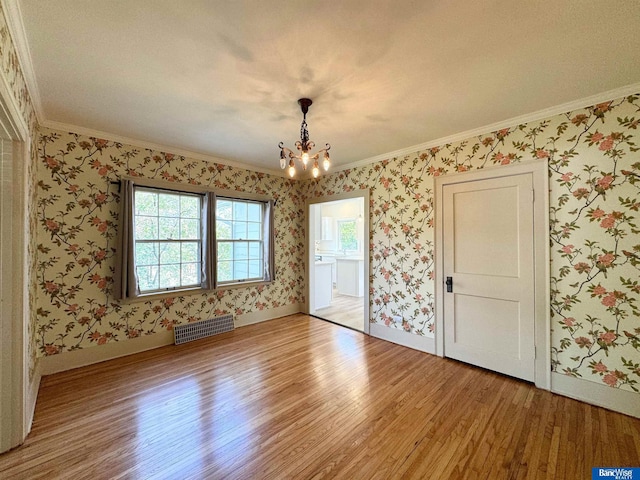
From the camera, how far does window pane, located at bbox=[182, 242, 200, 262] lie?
363cm

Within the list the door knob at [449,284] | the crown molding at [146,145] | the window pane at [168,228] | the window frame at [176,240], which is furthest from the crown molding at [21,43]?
the door knob at [449,284]

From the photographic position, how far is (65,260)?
2.77 meters

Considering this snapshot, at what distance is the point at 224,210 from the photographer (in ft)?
13.3

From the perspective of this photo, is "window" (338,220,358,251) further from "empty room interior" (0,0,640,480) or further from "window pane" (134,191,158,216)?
"window pane" (134,191,158,216)

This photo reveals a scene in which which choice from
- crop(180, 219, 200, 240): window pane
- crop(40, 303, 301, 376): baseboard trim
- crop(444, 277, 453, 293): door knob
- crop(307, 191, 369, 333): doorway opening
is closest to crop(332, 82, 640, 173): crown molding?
crop(307, 191, 369, 333): doorway opening

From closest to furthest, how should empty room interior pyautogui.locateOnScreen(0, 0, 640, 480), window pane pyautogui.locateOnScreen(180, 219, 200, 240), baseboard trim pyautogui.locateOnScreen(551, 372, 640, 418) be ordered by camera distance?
empty room interior pyautogui.locateOnScreen(0, 0, 640, 480), baseboard trim pyautogui.locateOnScreen(551, 372, 640, 418), window pane pyautogui.locateOnScreen(180, 219, 200, 240)

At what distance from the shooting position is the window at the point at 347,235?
749 centimetres

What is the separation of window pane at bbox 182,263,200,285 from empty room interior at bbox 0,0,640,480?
0.02 meters

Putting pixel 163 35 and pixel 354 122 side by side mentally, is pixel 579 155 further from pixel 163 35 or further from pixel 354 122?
pixel 163 35

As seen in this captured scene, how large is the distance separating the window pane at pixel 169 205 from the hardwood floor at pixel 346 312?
2.89 meters

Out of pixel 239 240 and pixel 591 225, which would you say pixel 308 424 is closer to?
pixel 591 225

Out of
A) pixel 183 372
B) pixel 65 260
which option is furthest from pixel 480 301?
pixel 65 260

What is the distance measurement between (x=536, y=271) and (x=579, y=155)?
107cm

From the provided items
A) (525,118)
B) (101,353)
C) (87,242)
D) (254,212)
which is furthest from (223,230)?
(525,118)
